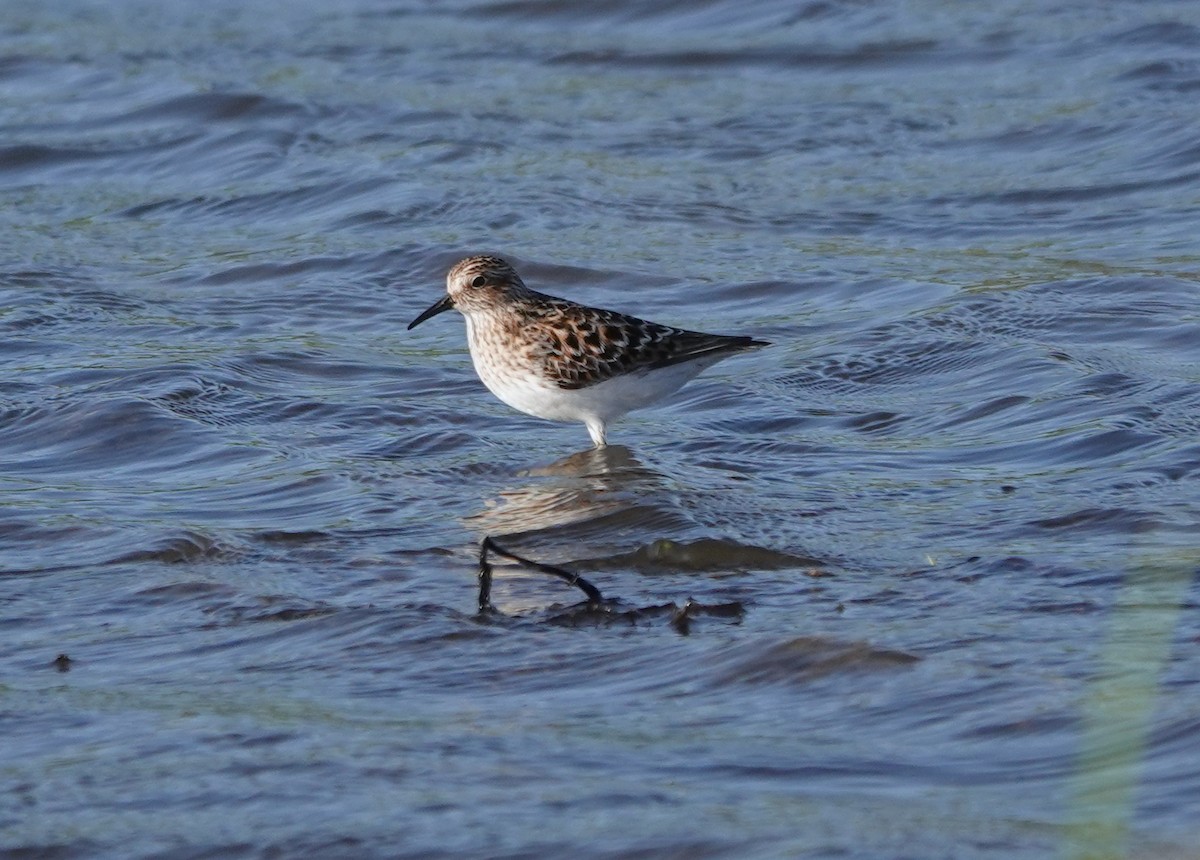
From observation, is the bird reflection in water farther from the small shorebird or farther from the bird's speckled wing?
the bird's speckled wing

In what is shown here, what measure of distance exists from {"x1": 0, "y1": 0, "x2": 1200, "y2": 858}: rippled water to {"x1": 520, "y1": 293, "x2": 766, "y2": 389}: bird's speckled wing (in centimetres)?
39

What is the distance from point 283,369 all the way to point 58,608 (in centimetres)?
390

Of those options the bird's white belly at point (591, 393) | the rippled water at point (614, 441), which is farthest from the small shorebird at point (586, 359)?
the rippled water at point (614, 441)

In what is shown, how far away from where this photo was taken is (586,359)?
9.91m

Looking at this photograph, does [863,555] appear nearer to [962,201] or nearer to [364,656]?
[364,656]

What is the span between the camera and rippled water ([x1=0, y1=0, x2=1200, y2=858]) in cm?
559

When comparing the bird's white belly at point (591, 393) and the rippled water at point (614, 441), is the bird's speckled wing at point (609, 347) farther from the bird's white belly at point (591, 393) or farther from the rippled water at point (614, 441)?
the rippled water at point (614, 441)

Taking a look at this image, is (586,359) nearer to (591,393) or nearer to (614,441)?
(591,393)

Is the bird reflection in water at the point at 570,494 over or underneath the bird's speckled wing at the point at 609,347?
underneath

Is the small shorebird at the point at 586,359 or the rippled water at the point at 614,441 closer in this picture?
the rippled water at the point at 614,441

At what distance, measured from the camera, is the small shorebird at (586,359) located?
32.3 ft

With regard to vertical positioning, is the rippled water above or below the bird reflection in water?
above

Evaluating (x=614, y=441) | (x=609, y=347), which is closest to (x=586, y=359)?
(x=609, y=347)

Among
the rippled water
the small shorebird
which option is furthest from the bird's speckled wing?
the rippled water
